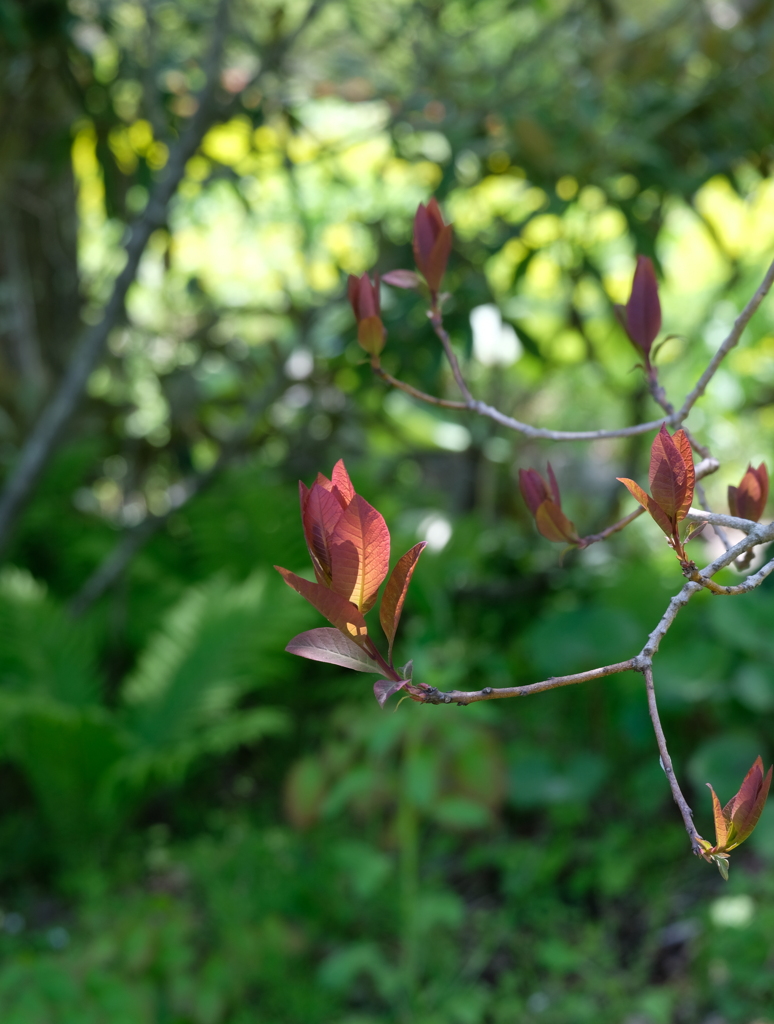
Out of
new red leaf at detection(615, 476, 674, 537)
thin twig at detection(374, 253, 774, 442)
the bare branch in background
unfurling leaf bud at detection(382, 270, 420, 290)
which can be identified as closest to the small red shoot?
new red leaf at detection(615, 476, 674, 537)

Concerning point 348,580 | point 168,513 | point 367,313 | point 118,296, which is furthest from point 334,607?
point 168,513

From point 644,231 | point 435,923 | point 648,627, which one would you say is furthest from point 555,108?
point 435,923

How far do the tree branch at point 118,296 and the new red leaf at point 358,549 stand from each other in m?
1.70

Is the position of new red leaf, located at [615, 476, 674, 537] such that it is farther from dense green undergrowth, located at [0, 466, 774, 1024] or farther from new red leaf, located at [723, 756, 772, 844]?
dense green undergrowth, located at [0, 466, 774, 1024]

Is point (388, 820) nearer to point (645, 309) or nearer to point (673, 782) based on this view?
point (645, 309)

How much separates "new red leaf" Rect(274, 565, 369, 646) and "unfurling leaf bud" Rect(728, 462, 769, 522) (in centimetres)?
34

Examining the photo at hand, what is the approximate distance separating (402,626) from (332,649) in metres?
2.51

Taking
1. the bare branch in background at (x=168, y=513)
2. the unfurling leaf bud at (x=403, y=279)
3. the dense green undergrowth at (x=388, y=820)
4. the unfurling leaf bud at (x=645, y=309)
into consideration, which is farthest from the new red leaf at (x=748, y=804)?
the bare branch in background at (x=168, y=513)

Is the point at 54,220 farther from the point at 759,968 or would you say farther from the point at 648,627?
the point at 759,968

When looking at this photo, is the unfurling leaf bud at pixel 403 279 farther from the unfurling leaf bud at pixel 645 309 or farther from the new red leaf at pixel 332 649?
the new red leaf at pixel 332 649

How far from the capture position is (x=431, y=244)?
2.34 ft

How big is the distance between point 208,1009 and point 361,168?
3461 millimetres

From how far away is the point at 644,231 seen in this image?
6.40ft

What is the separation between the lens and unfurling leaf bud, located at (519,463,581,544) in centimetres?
63
